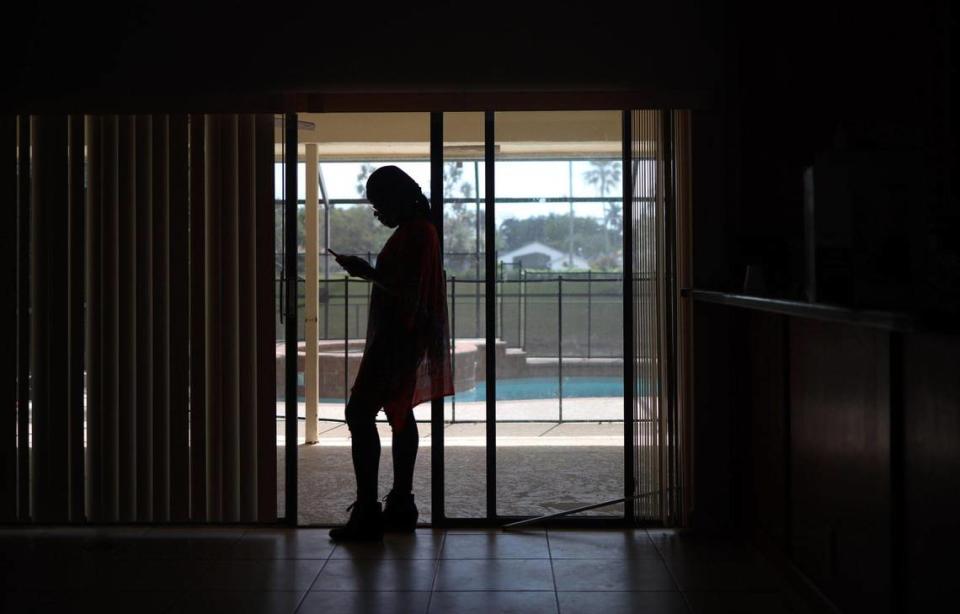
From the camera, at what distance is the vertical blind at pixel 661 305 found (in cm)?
341

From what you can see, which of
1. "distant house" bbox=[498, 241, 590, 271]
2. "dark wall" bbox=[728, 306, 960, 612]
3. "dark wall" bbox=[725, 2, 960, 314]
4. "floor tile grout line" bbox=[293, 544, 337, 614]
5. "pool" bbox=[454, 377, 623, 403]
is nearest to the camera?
"dark wall" bbox=[728, 306, 960, 612]

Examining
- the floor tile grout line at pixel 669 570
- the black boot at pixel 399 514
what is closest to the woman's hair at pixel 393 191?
the black boot at pixel 399 514

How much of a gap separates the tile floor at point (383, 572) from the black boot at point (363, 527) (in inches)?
1.8

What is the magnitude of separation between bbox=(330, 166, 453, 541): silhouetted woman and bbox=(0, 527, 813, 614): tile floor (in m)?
0.30

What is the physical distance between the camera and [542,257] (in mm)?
4801

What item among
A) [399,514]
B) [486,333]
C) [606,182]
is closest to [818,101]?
[606,182]

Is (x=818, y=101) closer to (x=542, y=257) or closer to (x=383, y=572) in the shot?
(x=542, y=257)

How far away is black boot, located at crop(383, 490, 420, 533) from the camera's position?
11.2 ft

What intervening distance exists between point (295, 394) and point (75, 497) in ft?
3.02

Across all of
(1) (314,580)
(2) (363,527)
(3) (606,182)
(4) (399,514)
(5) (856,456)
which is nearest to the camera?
(5) (856,456)

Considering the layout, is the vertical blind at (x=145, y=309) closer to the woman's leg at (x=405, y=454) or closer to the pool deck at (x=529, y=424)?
the woman's leg at (x=405, y=454)

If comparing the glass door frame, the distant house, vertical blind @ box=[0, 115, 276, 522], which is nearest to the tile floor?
the glass door frame

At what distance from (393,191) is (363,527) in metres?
1.23

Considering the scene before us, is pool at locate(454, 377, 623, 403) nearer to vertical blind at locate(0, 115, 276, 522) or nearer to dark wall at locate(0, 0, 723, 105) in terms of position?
vertical blind at locate(0, 115, 276, 522)
